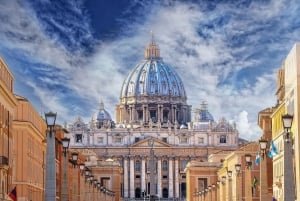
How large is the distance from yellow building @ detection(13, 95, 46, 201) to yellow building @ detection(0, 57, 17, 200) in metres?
7.54

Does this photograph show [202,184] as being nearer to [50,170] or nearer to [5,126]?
[5,126]

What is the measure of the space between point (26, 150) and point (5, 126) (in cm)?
1207

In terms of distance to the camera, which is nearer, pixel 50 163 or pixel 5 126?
pixel 50 163

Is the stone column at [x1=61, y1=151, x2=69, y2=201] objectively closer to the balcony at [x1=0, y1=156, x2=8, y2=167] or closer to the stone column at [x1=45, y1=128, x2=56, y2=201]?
the balcony at [x1=0, y1=156, x2=8, y2=167]

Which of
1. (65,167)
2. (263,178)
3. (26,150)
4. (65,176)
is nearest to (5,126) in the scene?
(65,176)

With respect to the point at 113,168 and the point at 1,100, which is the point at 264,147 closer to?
the point at 1,100

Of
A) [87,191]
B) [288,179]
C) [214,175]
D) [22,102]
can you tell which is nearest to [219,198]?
[87,191]

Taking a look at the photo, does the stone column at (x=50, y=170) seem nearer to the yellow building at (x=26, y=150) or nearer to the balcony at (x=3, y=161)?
the balcony at (x=3, y=161)

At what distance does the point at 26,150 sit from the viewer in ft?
211

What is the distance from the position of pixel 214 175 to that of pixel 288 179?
A: 130112mm

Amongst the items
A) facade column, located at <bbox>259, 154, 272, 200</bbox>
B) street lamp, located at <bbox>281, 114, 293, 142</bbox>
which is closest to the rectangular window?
facade column, located at <bbox>259, 154, 272, 200</bbox>

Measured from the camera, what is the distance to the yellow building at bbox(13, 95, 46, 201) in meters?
63.1

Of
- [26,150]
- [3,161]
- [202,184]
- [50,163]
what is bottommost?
[50,163]

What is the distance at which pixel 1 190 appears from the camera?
166 feet
